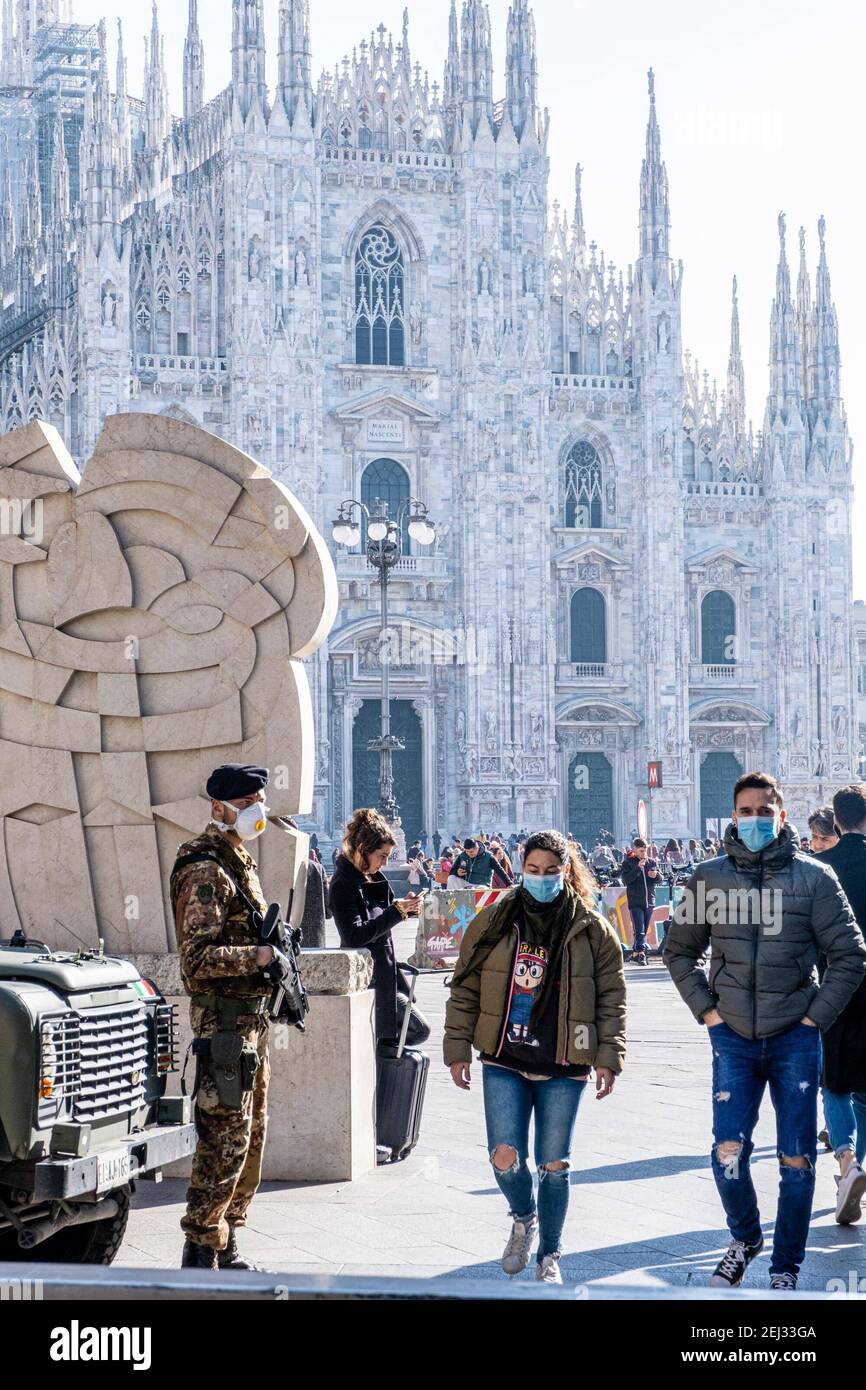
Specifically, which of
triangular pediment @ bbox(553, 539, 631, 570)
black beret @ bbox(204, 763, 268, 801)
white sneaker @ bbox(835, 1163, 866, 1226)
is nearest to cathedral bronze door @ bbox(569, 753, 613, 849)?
triangular pediment @ bbox(553, 539, 631, 570)

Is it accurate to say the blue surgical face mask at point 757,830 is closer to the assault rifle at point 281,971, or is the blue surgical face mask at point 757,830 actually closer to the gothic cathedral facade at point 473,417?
the assault rifle at point 281,971

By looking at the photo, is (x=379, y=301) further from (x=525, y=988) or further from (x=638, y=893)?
(x=525, y=988)

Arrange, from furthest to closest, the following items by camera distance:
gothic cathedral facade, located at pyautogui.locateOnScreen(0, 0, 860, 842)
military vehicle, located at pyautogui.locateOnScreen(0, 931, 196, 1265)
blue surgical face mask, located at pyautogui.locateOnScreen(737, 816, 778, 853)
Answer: gothic cathedral facade, located at pyautogui.locateOnScreen(0, 0, 860, 842), blue surgical face mask, located at pyautogui.locateOnScreen(737, 816, 778, 853), military vehicle, located at pyautogui.locateOnScreen(0, 931, 196, 1265)

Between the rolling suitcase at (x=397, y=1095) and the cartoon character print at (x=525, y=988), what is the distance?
6.76 ft

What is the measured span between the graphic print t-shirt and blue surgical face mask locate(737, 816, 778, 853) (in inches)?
29.1

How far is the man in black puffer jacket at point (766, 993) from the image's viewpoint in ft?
17.4

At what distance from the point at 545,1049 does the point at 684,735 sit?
3300cm

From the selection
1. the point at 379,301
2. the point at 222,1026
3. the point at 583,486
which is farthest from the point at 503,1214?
the point at 583,486

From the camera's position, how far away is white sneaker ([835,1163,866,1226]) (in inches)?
243

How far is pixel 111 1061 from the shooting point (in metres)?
5.14

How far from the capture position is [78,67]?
54938 millimetres

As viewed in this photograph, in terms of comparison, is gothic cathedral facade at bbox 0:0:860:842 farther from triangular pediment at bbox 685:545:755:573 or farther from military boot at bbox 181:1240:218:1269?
military boot at bbox 181:1240:218:1269
